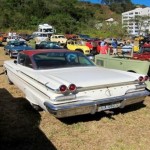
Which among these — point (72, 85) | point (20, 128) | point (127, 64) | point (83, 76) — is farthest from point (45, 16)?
point (72, 85)

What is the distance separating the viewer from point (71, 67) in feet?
22.4

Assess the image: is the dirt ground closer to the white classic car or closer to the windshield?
the white classic car

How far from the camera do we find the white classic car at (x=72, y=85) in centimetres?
534

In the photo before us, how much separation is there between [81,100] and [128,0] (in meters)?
195

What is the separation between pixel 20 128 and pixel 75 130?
107 centimetres

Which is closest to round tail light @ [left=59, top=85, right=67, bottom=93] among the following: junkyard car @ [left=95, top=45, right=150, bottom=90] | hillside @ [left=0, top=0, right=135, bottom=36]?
junkyard car @ [left=95, top=45, right=150, bottom=90]

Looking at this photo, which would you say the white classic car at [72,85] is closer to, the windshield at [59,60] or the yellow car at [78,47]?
the windshield at [59,60]

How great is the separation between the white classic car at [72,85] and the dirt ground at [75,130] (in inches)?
12.6

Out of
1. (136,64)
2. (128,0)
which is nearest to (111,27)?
(136,64)

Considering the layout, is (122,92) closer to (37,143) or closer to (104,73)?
(104,73)

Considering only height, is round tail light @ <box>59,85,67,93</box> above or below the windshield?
below

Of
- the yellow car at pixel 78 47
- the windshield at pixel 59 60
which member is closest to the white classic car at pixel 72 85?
the windshield at pixel 59 60

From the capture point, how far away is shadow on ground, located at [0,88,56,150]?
481 cm

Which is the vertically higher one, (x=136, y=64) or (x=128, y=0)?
(x=128, y=0)
